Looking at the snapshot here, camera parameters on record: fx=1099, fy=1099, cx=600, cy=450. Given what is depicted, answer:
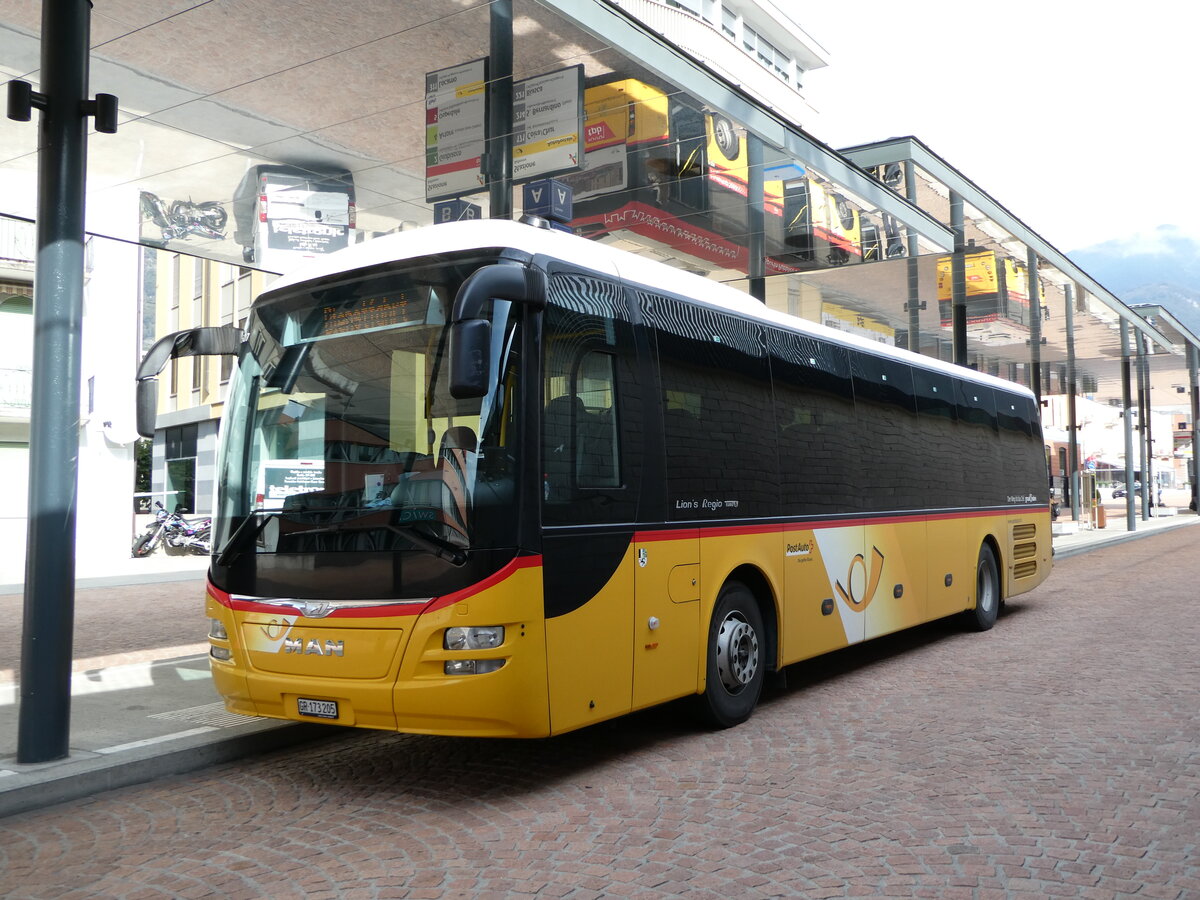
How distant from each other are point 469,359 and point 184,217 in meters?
10.5

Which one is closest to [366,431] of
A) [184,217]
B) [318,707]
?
[318,707]

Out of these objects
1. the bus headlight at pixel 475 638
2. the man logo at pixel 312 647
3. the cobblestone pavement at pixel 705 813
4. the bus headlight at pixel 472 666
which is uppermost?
the bus headlight at pixel 475 638

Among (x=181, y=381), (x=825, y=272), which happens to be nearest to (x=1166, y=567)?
(x=825, y=272)

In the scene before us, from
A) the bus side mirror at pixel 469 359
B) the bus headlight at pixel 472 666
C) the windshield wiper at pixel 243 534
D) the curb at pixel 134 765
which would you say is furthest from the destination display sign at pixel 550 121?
the bus headlight at pixel 472 666

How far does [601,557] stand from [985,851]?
2.46 m

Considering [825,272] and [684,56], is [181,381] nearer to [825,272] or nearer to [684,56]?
[825,272]

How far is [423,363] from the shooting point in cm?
583

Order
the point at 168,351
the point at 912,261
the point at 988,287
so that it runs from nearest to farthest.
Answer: the point at 168,351
the point at 912,261
the point at 988,287

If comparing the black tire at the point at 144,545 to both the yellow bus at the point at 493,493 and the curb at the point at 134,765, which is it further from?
the yellow bus at the point at 493,493

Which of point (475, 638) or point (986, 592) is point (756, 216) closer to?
point (986, 592)

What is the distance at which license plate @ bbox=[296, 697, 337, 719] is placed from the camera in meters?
5.84

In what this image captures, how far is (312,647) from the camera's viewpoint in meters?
5.93

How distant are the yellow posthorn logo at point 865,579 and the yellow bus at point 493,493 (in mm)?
1154

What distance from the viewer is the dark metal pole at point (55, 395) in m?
6.20
